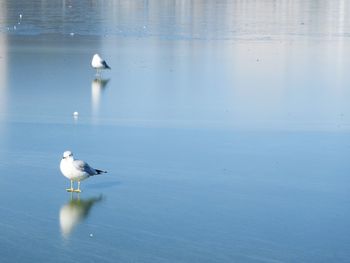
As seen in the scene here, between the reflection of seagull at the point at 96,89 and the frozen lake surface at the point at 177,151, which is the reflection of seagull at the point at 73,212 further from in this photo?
the reflection of seagull at the point at 96,89

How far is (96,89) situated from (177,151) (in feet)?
11.4

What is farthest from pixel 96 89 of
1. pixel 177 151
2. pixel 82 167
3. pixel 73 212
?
pixel 73 212

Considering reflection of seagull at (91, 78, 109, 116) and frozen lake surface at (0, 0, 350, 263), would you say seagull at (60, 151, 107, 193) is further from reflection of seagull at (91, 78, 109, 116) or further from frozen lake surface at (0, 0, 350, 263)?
reflection of seagull at (91, 78, 109, 116)

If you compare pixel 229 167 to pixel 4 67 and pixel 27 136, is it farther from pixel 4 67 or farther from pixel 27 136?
pixel 4 67

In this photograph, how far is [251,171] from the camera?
672 cm

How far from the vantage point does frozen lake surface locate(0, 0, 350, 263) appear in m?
5.19

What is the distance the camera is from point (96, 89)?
10.6 meters

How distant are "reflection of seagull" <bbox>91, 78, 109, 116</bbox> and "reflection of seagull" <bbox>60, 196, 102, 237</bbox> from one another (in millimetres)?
3264

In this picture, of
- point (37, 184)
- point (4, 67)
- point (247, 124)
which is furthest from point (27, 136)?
point (4, 67)

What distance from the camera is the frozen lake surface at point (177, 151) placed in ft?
17.0

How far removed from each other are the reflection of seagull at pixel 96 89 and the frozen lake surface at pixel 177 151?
0.07 ft

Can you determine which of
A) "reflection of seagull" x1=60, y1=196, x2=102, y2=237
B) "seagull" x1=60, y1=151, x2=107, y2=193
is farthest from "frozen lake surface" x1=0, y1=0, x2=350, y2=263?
"seagull" x1=60, y1=151, x2=107, y2=193

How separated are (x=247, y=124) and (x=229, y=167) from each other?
1742mm

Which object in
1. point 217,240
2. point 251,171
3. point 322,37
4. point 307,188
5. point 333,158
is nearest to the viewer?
point 217,240
